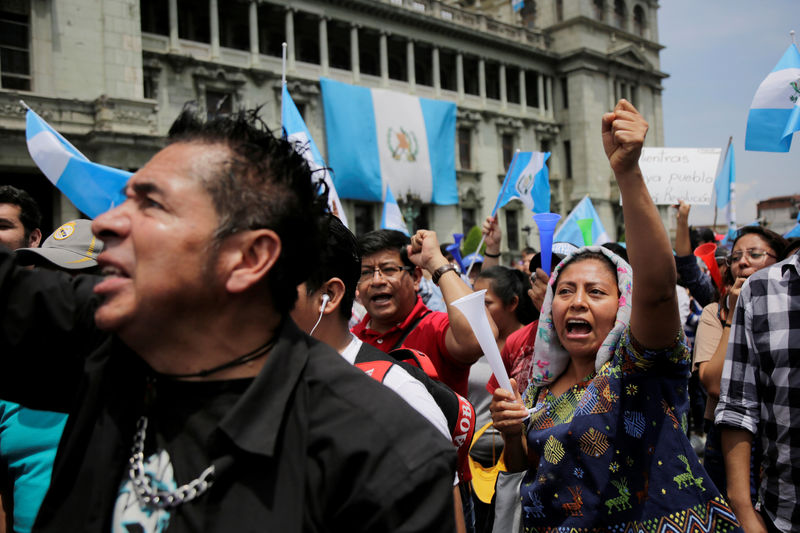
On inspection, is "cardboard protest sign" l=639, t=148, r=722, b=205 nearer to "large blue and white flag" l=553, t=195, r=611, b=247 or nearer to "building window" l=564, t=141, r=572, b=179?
"large blue and white flag" l=553, t=195, r=611, b=247

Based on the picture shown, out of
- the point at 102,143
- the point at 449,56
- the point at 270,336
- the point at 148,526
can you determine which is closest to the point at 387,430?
the point at 270,336

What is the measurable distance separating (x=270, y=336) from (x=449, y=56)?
107 ft

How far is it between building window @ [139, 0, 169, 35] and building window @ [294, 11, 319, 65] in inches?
223

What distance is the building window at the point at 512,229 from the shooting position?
108 feet

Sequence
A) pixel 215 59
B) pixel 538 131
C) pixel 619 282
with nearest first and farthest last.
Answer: pixel 619 282 < pixel 215 59 < pixel 538 131

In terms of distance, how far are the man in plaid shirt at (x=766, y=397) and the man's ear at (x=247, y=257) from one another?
197 centimetres

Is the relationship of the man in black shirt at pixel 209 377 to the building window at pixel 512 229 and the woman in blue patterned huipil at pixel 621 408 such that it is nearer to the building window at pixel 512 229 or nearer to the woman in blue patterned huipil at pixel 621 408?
the woman in blue patterned huipil at pixel 621 408

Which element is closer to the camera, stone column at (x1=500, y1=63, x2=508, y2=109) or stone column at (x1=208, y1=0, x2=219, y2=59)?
stone column at (x1=208, y1=0, x2=219, y2=59)

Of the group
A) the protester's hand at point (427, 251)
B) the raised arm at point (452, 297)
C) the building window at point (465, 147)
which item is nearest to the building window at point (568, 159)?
the building window at point (465, 147)

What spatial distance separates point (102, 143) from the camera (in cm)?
1542

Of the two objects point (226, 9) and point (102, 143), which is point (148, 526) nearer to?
point (102, 143)

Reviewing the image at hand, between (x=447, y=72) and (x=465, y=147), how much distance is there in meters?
4.24

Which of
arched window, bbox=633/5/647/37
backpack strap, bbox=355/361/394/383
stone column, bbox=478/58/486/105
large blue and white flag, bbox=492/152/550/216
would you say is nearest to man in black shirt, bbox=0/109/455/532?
backpack strap, bbox=355/361/394/383

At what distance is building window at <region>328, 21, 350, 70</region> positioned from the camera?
1101 inches
